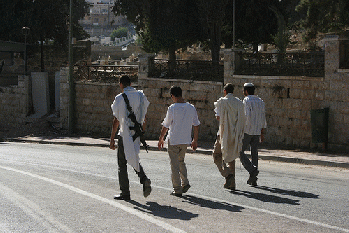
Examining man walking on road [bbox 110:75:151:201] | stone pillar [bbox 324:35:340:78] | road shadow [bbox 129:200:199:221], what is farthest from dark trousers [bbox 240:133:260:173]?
stone pillar [bbox 324:35:340:78]

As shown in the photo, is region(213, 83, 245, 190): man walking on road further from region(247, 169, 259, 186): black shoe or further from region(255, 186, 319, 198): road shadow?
region(255, 186, 319, 198): road shadow

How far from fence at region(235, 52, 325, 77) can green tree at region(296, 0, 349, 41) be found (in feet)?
41.5

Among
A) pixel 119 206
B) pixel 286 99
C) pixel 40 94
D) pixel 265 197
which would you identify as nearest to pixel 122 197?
pixel 119 206

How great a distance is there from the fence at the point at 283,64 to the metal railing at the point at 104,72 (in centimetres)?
754

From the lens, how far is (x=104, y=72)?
90.5ft

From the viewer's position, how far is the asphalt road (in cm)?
722

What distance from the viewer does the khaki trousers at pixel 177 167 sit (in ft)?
30.6

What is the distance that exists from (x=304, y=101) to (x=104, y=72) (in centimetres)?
1153

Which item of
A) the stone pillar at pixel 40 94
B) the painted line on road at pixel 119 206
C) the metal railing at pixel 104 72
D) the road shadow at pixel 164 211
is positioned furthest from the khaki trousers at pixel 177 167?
the stone pillar at pixel 40 94

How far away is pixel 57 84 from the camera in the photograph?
30.8 m

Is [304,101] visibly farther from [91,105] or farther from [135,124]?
[91,105]

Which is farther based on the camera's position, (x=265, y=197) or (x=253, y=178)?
(x=253, y=178)

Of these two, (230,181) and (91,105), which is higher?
(91,105)

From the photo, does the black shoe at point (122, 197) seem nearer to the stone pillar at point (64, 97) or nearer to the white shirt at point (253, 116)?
the white shirt at point (253, 116)
